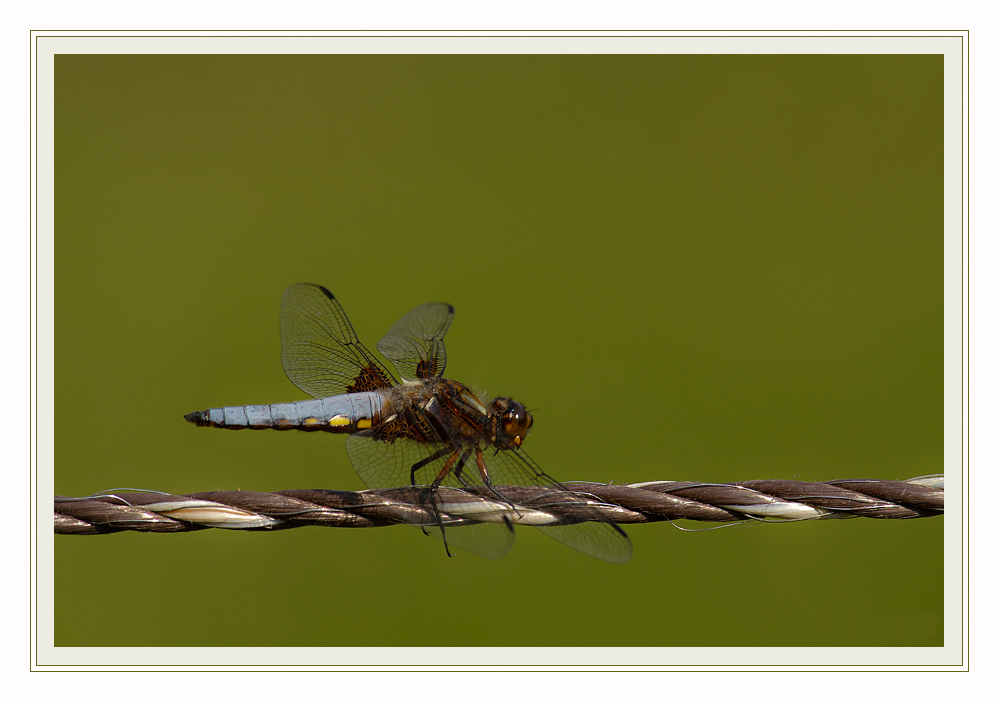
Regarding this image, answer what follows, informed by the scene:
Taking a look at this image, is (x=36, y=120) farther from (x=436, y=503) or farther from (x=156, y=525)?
(x=436, y=503)

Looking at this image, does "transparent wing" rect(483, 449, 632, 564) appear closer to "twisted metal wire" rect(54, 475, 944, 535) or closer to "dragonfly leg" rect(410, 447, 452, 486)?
"twisted metal wire" rect(54, 475, 944, 535)

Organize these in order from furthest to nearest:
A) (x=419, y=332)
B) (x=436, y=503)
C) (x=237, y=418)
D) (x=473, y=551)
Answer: (x=419, y=332), (x=237, y=418), (x=473, y=551), (x=436, y=503)

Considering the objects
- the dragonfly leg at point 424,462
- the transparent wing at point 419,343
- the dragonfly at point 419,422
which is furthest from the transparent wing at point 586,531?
the transparent wing at point 419,343

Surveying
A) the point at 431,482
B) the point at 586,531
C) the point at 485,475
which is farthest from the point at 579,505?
the point at 431,482

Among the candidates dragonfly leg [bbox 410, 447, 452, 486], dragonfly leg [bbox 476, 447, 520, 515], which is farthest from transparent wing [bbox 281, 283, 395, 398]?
dragonfly leg [bbox 476, 447, 520, 515]

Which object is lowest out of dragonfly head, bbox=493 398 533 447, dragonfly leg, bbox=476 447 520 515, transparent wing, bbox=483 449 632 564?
transparent wing, bbox=483 449 632 564

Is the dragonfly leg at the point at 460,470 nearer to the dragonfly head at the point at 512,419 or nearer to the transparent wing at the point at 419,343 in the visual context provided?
the dragonfly head at the point at 512,419
